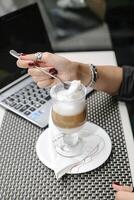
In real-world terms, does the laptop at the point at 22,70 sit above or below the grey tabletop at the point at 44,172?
A: above

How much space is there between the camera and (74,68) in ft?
3.56

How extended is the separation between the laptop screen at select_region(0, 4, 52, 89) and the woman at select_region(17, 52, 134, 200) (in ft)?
0.52

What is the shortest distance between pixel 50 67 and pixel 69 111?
23 centimetres

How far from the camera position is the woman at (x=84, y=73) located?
40.6 inches

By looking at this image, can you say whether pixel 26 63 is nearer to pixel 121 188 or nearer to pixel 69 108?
pixel 69 108

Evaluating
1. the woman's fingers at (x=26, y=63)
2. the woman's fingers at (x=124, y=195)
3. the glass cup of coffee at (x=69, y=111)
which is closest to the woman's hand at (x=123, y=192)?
the woman's fingers at (x=124, y=195)

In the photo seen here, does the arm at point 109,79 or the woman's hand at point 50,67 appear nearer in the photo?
the woman's hand at point 50,67

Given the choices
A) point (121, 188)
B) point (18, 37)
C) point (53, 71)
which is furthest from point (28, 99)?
point (121, 188)

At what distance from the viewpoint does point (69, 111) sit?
0.87 m

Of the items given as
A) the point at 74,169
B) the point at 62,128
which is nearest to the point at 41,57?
the point at 62,128

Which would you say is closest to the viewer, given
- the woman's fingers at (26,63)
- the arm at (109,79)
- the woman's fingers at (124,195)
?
the woman's fingers at (124,195)

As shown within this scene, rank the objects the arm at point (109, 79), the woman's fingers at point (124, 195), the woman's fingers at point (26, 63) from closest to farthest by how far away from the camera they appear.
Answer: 1. the woman's fingers at point (124, 195)
2. the woman's fingers at point (26, 63)
3. the arm at point (109, 79)

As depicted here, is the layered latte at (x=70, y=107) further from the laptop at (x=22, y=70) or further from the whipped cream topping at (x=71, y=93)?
the laptop at (x=22, y=70)

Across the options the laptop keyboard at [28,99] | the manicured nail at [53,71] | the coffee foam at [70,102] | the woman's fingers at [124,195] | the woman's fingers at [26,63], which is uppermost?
the woman's fingers at [26,63]
